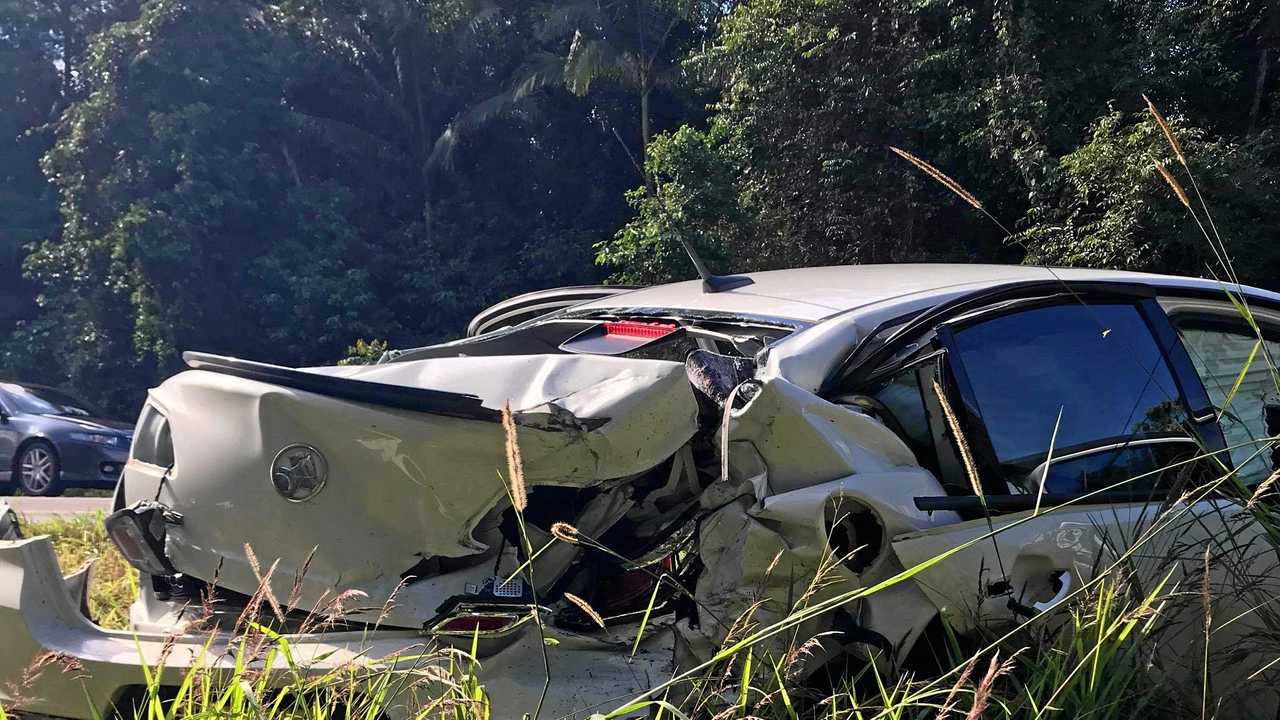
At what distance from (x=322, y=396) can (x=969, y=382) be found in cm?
157

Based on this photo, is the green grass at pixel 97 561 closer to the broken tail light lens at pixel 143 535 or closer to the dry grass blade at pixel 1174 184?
the broken tail light lens at pixel 143 535

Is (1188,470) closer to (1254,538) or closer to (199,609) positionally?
(1254,538)

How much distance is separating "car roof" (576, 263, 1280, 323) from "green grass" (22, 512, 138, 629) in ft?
5.91

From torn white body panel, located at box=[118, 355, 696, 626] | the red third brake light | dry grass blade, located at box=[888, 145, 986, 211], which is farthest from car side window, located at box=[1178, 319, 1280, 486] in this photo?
torn white body panel, located at box=[118, 355, 696, 626]

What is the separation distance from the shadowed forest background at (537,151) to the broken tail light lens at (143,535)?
4753 millimetres

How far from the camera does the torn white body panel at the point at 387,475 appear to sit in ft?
7.04

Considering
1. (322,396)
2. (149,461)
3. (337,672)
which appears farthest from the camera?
(149,461)

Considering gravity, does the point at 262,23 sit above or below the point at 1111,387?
above

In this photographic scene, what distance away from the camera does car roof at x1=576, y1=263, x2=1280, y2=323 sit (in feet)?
9.02

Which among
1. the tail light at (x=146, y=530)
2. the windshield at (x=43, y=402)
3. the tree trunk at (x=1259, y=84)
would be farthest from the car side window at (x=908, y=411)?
the tree trunk at (x=1259, y=84)

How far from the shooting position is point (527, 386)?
2.40 metres

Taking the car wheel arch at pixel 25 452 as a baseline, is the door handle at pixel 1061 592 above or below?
above

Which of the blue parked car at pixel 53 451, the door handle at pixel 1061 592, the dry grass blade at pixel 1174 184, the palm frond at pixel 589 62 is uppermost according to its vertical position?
the palm frond at pixel 589 62

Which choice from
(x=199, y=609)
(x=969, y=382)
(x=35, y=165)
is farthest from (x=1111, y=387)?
(x=35, y=165)
